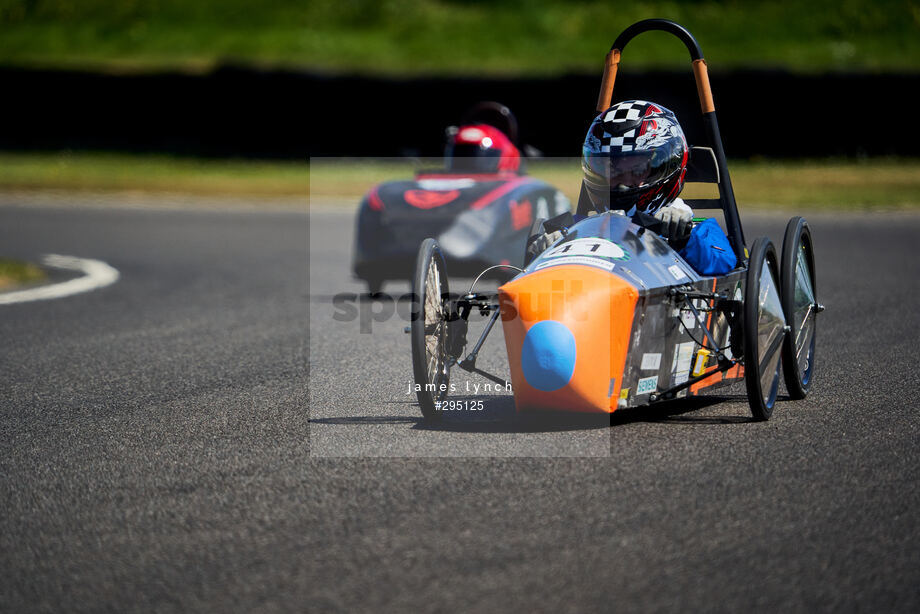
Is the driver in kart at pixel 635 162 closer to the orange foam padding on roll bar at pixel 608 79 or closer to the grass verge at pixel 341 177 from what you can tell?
the orange foam padding on roll bar at pixel 608 79

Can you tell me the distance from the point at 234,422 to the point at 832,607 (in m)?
2.99

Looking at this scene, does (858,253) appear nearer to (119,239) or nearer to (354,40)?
(119,239)

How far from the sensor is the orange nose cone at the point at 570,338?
16.2 ft

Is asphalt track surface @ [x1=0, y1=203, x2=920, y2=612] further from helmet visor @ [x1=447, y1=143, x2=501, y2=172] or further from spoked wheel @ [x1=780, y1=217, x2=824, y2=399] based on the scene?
helmet visor @ [x1=447, y1=143, x2=501, y2=172]

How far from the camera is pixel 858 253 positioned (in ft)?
43.1

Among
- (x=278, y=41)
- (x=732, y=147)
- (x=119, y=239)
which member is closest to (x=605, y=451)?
(x=119, y=239)

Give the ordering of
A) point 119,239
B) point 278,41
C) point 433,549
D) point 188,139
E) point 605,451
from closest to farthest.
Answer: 1. point 433,549
2. point 605,451
3. point 119,239
4. point 188,139
5. point 278,41

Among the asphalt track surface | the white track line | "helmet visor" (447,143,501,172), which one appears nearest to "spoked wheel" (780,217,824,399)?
the asphalt track surface

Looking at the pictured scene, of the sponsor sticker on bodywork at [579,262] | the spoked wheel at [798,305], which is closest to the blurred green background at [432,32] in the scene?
the spoked wheel at [798,305]

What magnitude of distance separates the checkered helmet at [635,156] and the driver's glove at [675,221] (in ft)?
0.96

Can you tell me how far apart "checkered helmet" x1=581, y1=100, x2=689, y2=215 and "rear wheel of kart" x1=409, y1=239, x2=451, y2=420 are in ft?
3.05

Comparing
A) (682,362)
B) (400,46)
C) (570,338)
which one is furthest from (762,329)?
(400,46)

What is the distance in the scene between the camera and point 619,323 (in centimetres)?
498

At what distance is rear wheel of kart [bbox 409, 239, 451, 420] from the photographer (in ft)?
16.8
